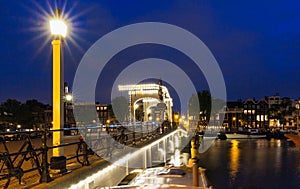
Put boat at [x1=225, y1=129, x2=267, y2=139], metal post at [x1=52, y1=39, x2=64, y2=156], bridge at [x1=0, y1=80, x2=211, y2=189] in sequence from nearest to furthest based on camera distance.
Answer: bridge at [x1=0, y1=80, x2=211, y2=189] < metal post at [x1=52, y1=39, x2=64, y2=156] < boat at [x1=225, y1=129, x2=267, y2=139]

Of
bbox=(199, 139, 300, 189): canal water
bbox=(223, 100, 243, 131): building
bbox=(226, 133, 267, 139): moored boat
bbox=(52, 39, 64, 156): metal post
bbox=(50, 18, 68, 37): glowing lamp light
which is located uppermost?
bbox=(50, 18, 68, 37): glowing lamp light

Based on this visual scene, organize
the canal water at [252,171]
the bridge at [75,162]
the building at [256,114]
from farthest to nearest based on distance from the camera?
the building at [256,114], the canal water at [252,171], the bridge at [75,162]

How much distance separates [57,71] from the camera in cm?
→ 879

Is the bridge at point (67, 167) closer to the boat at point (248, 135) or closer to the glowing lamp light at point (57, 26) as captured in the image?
the glowing lamp light at point (57, 26)

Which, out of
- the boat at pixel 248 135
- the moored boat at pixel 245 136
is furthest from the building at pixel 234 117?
the moored boat at pixel 245 136

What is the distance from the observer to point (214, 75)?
→ 470 ft

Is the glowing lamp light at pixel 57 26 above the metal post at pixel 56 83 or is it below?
above

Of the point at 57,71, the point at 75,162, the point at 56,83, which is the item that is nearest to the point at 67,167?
the point at 75,162

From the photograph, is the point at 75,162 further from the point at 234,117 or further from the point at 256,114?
the point at 234,117

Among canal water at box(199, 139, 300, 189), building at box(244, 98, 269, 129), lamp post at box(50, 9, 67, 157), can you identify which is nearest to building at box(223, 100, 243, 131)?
building at box(244, 98, 269, 129)

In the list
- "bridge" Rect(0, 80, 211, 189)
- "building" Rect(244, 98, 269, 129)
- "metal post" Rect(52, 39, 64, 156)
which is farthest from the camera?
"building" Rect(244, 98, 269, 129)

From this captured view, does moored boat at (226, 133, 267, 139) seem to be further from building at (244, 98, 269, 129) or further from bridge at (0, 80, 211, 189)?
bridge at (0, 80, 211, 189)

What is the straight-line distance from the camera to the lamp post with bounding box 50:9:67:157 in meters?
8.59

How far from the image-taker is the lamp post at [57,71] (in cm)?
859
